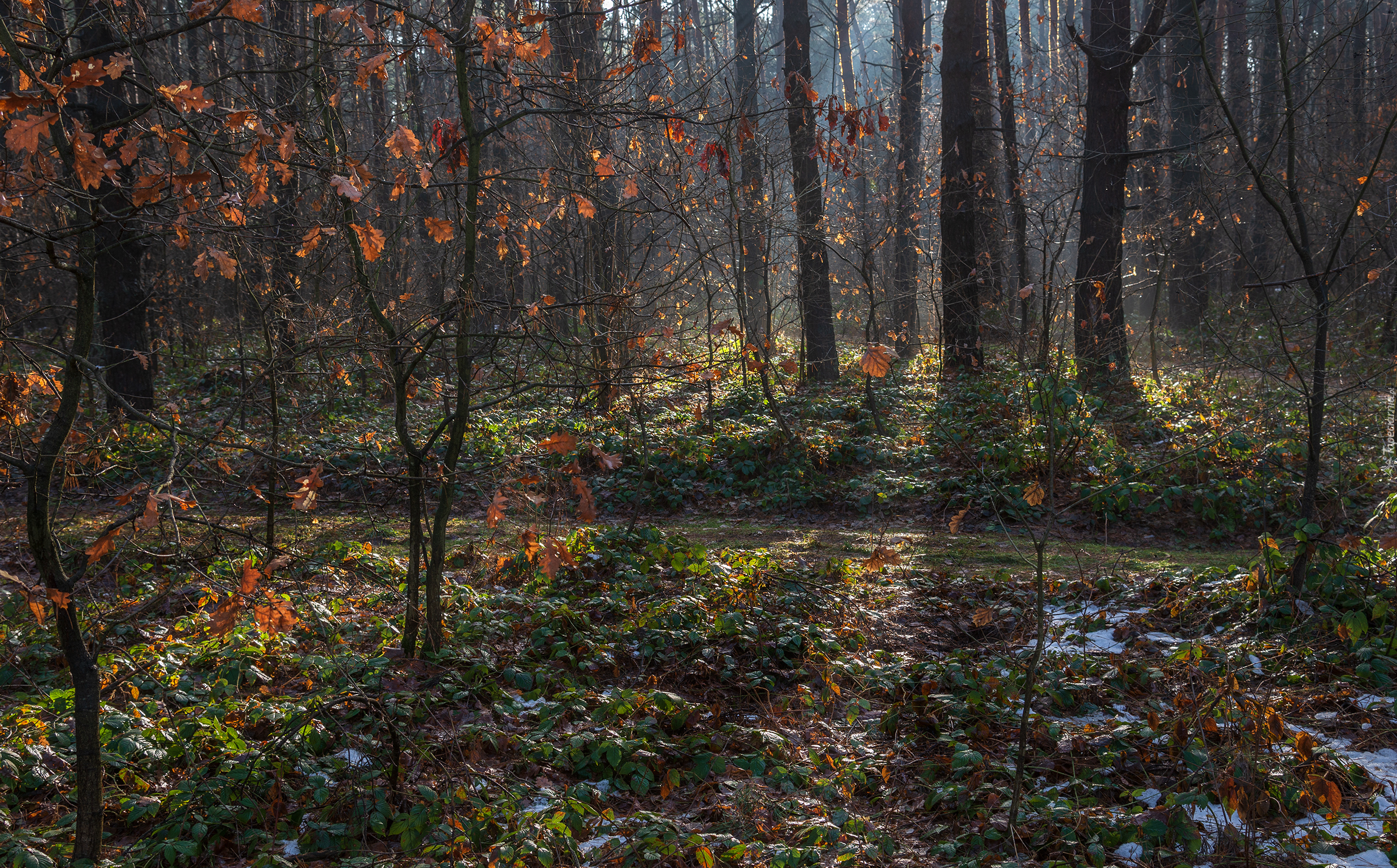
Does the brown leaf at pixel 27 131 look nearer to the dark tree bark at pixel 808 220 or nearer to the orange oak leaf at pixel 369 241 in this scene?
the orange oak leaf at pixel 369 241

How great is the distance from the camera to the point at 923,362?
1445 cm

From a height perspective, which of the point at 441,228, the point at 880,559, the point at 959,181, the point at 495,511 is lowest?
the point at 880,559

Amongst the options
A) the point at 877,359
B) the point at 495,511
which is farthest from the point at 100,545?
the point at 877,359

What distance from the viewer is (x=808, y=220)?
12.3 m

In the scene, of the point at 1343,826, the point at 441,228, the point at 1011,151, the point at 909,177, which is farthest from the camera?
the point at 909,177

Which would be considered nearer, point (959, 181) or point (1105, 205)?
point (1105, 205)

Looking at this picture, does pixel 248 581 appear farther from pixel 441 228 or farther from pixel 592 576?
pixel 592 576

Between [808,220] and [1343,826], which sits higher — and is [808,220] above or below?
above

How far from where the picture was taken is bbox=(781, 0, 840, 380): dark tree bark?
11883 mm

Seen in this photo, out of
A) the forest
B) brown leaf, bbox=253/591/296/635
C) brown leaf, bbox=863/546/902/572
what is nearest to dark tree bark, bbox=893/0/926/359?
the forest

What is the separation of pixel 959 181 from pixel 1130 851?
429 inches

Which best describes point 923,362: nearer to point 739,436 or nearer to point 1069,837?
point 739,436

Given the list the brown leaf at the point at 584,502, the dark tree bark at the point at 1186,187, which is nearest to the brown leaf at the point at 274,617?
the brown leaf at the point at 584,502

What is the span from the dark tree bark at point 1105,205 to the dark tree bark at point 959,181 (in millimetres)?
1469
